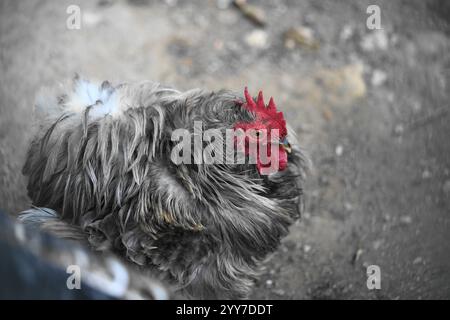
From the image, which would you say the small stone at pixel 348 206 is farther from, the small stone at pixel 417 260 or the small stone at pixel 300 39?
the small stone at pixel 300 39

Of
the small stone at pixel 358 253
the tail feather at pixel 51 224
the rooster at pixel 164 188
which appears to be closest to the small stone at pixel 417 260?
the small stone at pixel 358 253

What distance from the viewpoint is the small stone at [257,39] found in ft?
13.1

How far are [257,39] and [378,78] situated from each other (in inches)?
39.0

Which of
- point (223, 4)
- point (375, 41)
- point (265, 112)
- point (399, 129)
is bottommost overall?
point (265, 112)

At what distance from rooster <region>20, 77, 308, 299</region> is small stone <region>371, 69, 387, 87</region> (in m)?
1.71

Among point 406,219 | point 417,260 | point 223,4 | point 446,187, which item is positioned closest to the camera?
point 417,260

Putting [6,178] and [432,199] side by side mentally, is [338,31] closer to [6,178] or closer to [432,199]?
[432,199]

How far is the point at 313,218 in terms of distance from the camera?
3.41 m

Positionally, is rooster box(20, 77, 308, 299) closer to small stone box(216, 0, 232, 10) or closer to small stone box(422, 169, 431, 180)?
small stone box(422, 169, 431, 180)

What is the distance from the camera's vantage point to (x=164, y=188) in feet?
7.18

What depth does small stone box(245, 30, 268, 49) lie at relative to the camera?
400cm

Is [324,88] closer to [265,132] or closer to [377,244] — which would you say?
[377,244]

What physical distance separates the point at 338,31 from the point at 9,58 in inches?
101

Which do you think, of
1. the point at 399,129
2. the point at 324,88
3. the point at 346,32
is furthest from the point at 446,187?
the point at 346,32
